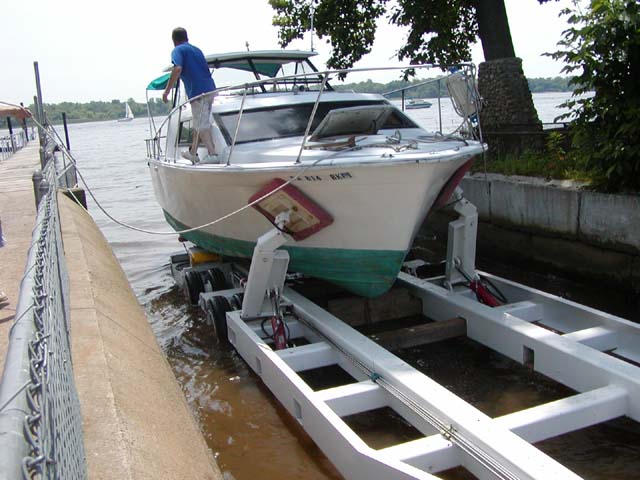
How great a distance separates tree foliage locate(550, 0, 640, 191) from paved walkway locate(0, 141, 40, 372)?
5.87m

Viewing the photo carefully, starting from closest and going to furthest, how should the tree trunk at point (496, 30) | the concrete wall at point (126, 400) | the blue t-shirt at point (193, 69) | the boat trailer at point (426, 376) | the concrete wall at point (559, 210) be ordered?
the concrete wall at point (126, 400), the boat trailer at point (426, 376), the blue t-shirt at point (193, 69), the concrete wall at point (559, 210), the tree trunk at point (496, 30)

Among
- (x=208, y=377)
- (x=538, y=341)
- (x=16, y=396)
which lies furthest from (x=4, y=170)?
(x=16, y=396)

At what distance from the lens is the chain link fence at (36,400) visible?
1280 mm

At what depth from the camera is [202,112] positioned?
635 centimetres

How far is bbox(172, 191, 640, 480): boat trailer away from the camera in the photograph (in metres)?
3.54

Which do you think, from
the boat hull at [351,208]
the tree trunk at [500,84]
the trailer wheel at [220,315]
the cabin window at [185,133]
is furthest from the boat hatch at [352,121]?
the tree trunk at [500,84]

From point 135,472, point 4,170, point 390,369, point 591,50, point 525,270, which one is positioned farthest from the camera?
point 4,170

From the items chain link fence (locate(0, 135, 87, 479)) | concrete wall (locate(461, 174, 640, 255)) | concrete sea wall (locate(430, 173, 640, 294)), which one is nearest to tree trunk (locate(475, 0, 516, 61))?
concrete wall (locate(461, 174, 640, 255))

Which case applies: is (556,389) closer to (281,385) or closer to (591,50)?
(281,385)

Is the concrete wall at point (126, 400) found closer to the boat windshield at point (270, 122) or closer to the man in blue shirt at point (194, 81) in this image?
the man in blue shirt at point (194, 81)

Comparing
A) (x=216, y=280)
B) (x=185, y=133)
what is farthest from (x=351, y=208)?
(x=185, y=133)

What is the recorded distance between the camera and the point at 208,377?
584 centimetres

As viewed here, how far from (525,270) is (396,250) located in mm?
3532

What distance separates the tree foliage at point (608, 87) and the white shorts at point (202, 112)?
397 centimetres
